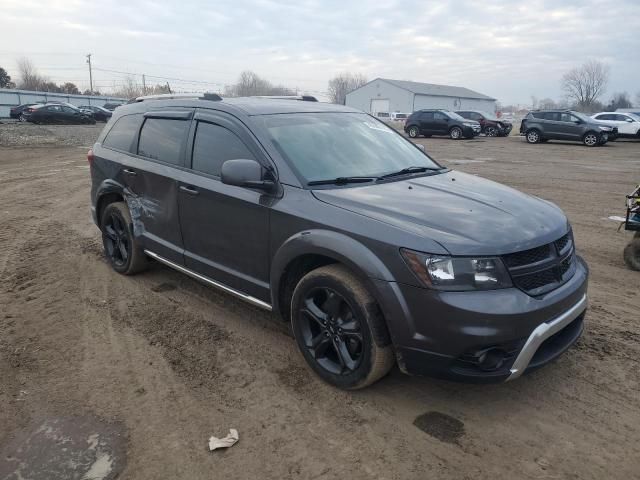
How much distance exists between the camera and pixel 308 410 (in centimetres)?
310

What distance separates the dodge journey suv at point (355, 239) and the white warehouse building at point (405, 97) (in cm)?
7422

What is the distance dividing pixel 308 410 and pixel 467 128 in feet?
85.5

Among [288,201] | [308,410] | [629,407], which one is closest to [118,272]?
[288,201]

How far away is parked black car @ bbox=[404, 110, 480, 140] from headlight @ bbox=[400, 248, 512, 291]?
25.8 metres

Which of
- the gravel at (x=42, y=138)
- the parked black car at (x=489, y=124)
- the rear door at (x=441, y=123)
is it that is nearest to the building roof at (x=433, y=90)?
the parked black car at (x=489, y=124)

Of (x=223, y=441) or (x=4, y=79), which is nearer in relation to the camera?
(x=223, y=441)

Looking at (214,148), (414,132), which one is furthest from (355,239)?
(414,132)

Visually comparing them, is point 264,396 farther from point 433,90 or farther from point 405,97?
point 433,90

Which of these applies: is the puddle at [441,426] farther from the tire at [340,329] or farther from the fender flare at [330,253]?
the fender flare at [330,253]

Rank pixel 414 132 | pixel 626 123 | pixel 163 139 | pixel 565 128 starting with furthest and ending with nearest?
pixel 414 132, pixel 626 123, pixel 565 128, pixel 163 139

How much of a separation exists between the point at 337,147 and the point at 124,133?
262 cm

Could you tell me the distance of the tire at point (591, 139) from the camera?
23375 mm

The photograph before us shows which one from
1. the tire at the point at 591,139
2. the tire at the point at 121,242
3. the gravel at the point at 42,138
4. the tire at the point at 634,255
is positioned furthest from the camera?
the tire at the point at 591,139

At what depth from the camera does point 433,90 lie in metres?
84.7
